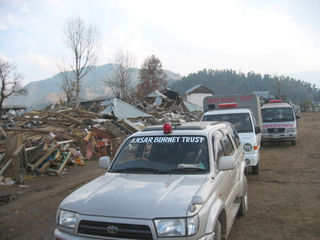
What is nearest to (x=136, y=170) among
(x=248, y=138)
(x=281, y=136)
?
(x=248, y=138)

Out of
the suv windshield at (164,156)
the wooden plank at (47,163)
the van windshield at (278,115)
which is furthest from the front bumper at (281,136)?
the suv windshield at (164,156)

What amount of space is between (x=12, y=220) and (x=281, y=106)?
12.9m

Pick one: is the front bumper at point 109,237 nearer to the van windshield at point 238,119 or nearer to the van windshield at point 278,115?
the van windshield at point 238,119

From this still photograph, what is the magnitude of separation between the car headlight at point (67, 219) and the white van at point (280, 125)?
1240 cm

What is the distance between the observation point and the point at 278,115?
14227 millimetres

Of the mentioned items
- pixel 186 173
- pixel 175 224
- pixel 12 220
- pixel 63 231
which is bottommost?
pixel 12 220

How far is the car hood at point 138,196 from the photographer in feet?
9.23

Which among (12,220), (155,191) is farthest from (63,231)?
(12,220)

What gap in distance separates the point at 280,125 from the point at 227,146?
10041 millimetres

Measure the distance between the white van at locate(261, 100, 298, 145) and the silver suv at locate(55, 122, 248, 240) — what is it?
9971 millimetres

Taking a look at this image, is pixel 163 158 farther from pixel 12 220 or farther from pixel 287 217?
pixel 12 220

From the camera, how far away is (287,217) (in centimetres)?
520

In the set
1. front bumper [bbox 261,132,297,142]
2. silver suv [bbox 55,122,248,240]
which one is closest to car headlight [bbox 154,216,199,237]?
silver suv [bbox 55,122,248,240]

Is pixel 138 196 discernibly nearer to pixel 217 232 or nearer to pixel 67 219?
pixel 67 219
